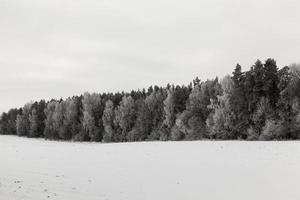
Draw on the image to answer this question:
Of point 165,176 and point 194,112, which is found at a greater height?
point 194,112

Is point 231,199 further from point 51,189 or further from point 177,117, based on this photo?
point 177,117

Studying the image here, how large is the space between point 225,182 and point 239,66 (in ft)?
145

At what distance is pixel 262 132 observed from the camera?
5925 centimetres

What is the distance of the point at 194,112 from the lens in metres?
76.9

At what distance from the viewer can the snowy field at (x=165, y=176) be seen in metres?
22.5

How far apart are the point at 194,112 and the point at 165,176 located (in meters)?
48.8

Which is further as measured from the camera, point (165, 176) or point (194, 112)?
point (194, 112)

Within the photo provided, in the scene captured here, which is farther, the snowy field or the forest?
the forest

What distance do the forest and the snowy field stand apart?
1925 centimetres

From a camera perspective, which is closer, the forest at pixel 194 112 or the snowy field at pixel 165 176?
the snowy field at pixel 165 176

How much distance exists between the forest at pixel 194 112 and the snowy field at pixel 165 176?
1925 centimetres

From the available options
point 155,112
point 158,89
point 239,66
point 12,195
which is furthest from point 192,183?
point 158,89

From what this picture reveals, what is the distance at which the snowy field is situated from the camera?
22.5 m

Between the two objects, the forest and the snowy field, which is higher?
the forest
